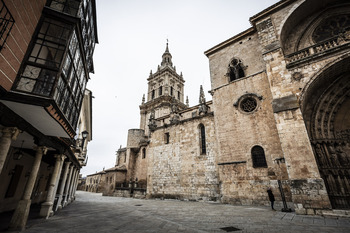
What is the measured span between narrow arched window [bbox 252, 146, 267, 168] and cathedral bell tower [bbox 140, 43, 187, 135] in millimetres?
21946

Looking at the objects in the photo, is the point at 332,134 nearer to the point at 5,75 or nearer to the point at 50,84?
the point at 50,84

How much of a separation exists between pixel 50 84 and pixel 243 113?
39.1ft

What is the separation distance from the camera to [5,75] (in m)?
3.71

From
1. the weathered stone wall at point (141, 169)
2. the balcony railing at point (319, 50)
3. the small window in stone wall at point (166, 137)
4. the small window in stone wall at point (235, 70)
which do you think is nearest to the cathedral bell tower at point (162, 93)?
the weathered stone wall at point (141, 169)

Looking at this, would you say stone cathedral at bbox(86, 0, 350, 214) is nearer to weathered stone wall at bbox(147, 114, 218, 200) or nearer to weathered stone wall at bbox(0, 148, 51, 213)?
weathered stone wall at bbox(147, 114, 218, 200)

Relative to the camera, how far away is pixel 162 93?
120 feet

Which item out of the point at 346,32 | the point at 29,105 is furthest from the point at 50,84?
the point at 346,32

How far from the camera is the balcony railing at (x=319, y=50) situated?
337 inches

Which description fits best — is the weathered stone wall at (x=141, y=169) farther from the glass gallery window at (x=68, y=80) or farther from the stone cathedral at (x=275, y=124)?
the glass gallery window at (x=68, y=80)

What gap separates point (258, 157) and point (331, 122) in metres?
4.45

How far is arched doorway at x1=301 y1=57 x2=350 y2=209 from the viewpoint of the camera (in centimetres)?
808

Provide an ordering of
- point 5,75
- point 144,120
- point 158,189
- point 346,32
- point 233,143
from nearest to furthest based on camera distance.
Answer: point 5,75, point 346,32, point 233,143, point 158,189, point 144,120

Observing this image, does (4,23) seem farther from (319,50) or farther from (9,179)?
(319,50)

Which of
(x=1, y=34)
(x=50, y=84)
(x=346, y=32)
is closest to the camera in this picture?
(x=1, y=34)
